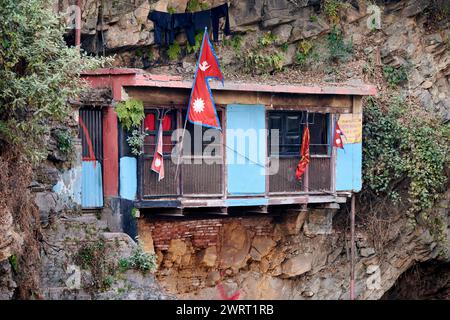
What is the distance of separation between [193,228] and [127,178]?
2.93 meters

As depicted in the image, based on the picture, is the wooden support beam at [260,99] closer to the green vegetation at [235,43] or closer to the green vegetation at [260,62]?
the green vegetation at [260,62]

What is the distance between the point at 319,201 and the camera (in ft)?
81.6

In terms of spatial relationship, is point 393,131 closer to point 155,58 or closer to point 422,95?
point 422,95

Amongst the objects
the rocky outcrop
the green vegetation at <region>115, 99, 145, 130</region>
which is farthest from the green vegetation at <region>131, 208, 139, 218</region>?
the green vegetation at <region>115, 99, 145, 130</region>

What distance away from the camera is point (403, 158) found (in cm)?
2645

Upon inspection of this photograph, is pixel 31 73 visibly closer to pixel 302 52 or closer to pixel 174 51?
pixel 174 51

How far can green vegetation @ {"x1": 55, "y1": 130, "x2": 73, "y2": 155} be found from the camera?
21.4 m

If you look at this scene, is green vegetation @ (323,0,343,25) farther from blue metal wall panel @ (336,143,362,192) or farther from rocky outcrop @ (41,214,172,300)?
rocky outcrop @ (41,214,172,300)

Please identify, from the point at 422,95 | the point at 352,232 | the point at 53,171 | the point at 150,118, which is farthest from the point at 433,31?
the point at 53,171

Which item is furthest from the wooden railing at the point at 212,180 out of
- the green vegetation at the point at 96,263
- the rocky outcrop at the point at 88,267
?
the green vegetation at the point at 96,263

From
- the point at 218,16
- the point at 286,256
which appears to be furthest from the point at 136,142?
the point at 286,256

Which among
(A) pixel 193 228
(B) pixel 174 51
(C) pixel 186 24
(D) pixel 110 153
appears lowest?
(A) pixel 193 228

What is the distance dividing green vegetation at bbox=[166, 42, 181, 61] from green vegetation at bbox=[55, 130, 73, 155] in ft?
19.3

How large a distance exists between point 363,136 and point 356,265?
3.55 meters
